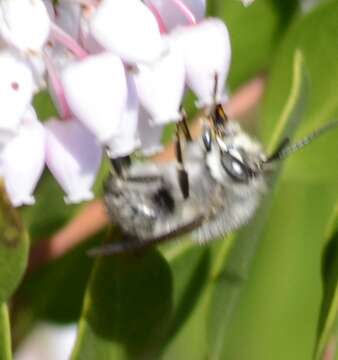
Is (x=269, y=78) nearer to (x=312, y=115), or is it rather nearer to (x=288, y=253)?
(x=312, y=115)

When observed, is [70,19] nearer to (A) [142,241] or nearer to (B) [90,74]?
(B) [90,74]

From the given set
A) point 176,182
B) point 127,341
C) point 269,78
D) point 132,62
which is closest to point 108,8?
point 132,62

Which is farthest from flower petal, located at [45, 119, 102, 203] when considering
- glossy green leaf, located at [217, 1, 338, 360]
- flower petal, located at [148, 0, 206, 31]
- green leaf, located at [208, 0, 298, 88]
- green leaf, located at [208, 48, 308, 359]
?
green leaf, located at [208, 0, 298, 88]

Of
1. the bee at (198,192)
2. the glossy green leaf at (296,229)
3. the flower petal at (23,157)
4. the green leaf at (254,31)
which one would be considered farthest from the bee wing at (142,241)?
the green leaf at (254,31)

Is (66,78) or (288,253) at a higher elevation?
(66,78)

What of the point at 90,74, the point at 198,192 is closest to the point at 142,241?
the point at 198,192

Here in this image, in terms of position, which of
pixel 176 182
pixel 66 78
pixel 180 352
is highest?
pixel 66 78
